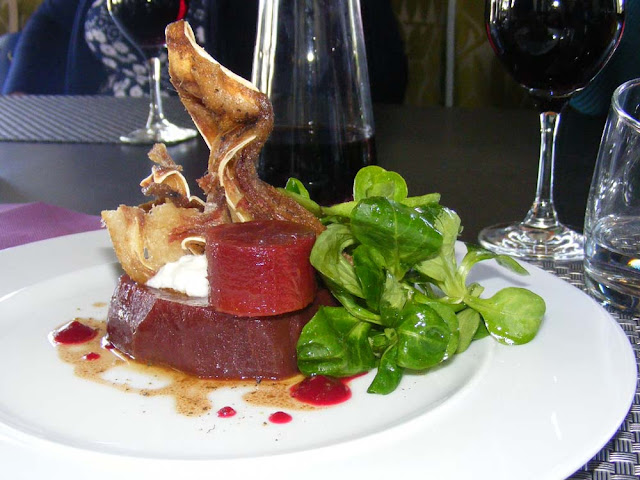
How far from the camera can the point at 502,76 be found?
5.27m

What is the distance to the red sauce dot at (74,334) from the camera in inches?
50.9

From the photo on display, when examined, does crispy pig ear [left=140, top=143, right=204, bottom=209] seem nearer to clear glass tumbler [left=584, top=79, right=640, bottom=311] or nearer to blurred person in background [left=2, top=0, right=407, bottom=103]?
clear glass tumbler [left=584, top=79, right=640, bottom=311]

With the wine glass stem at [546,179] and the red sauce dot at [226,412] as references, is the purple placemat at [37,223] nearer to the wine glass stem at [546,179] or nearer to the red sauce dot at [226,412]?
the red sauce dot at [226,412]

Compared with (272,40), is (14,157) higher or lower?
lower

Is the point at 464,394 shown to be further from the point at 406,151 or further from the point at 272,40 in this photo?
the point at 406,151

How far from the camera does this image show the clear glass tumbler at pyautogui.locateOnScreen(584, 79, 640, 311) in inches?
52.1

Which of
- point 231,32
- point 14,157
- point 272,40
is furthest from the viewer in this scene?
point 231,32

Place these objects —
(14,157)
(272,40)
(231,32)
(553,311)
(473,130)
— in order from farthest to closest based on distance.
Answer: (231,32), (473,130), (14,157), (272,40), (553,311)

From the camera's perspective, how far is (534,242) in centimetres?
174

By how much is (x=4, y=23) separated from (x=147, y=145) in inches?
174

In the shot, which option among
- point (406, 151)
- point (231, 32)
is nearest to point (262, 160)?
point (406, 151)

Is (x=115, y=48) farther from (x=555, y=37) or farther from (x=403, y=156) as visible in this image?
(x=555, y=37)

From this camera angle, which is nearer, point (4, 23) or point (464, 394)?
point (464, 394)

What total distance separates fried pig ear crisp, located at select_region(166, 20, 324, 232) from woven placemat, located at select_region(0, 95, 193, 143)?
1.49 m
